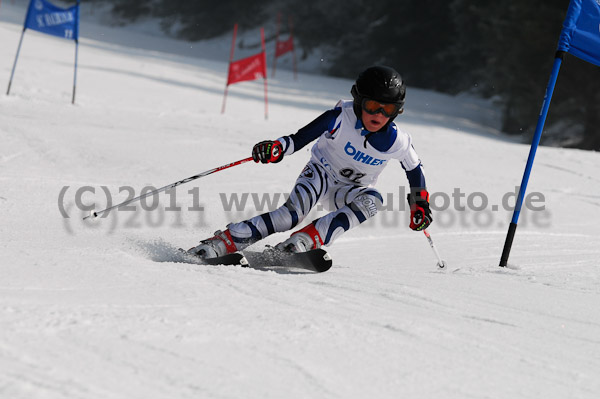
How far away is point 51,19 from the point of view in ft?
32.7

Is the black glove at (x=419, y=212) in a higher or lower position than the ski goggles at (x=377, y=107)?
lower

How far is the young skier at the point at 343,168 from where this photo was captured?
398 centimetres

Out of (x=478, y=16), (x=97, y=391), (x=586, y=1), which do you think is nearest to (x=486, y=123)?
(x=478, y=16)

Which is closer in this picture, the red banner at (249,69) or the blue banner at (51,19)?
the blue banner at (51,19)

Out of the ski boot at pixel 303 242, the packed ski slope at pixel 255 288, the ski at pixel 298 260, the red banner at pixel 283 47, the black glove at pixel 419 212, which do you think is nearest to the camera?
the packed ski slope at pixel 255 288

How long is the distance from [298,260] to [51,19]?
7.63 m

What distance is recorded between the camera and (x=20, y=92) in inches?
405

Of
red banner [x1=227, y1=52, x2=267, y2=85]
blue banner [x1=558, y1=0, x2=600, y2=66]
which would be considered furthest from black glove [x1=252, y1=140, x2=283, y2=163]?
red banner [x1=227, y1=52, x2=267, y2=85]

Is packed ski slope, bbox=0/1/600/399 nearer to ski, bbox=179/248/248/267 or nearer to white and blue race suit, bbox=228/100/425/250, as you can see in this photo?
ski, bbox=179/248/248/267

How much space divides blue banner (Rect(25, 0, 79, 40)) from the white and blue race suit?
22.5ft

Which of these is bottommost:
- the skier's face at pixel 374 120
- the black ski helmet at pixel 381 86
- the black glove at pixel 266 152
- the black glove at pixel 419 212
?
the black glove at pixel 419 212

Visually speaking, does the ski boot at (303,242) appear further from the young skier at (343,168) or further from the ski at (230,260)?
the ski at (230,260)

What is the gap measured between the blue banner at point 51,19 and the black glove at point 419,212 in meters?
7.30

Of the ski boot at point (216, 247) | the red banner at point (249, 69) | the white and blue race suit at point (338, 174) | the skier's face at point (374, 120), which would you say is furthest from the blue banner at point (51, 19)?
the skier's face at point (374, 120)
